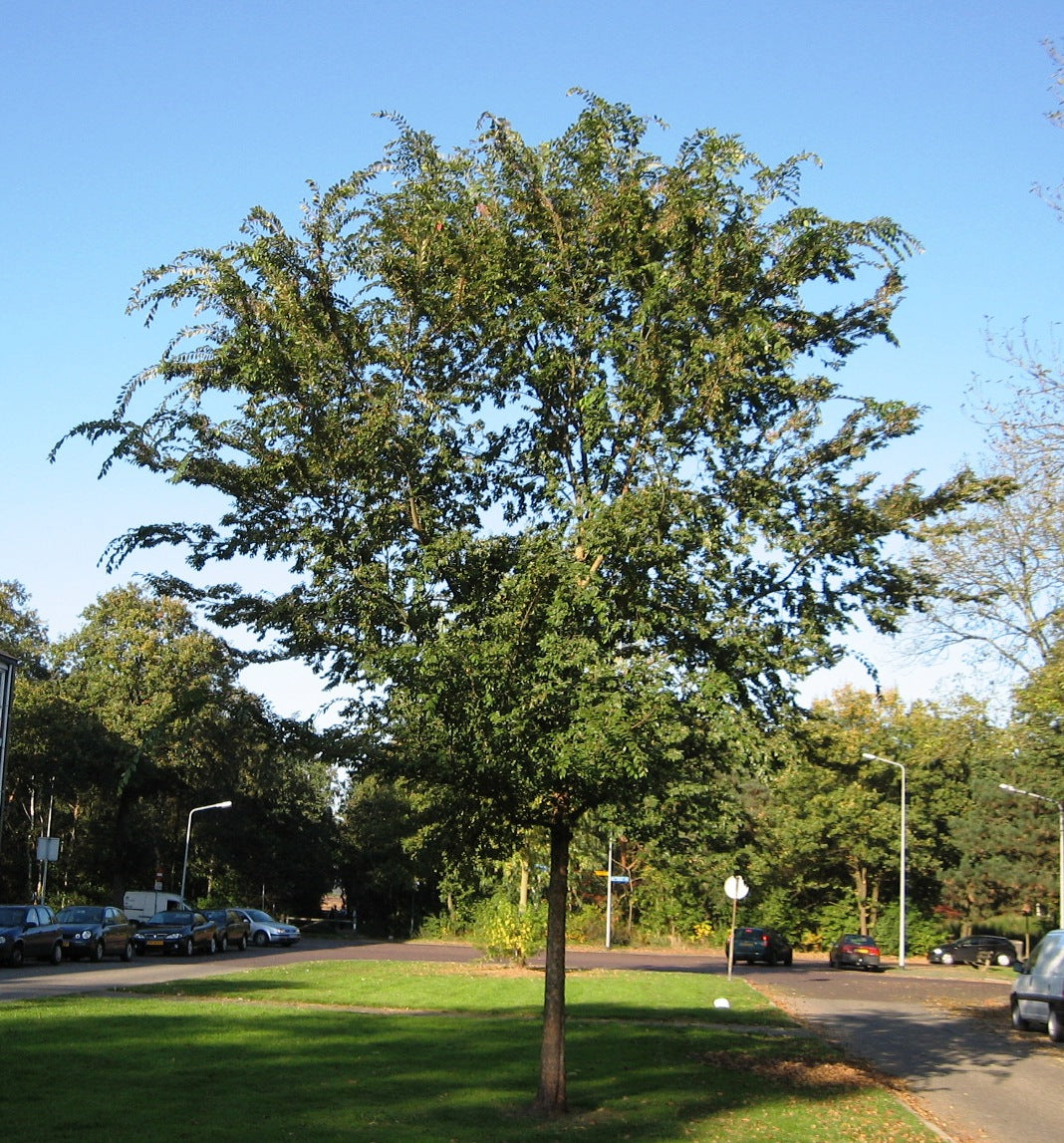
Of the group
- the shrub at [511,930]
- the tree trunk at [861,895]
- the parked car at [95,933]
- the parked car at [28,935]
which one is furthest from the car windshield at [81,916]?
the tree trunk at [861,895]

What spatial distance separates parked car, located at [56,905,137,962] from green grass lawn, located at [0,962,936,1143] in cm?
1255

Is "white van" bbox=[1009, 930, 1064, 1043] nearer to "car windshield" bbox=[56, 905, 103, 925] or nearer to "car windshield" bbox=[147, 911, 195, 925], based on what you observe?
"car windshield" bbox=[56, 905, 103, 925]

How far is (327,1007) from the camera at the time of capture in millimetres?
22656

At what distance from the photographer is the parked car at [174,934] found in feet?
133

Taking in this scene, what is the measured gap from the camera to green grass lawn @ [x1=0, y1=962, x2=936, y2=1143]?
11.2 m

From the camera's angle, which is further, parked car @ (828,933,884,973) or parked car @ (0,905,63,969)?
parked car @ (828,933,884,973)

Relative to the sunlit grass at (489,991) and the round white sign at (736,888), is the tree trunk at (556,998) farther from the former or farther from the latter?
the round white sign at (736,888)

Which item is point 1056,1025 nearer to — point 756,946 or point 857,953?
point 756,946

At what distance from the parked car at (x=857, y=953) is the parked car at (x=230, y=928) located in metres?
23.5

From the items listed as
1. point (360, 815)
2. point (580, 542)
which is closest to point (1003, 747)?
point (580, 542)

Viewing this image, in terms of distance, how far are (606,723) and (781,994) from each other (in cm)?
2479

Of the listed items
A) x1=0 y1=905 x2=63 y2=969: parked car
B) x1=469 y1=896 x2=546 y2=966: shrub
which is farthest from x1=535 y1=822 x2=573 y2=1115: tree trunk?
x1=469 y1=896 x2=546 y2=966: shrub

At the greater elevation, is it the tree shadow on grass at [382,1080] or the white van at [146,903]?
the tree shadow on grass at [382,1080]

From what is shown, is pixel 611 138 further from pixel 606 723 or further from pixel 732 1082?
pixel 732 1082
